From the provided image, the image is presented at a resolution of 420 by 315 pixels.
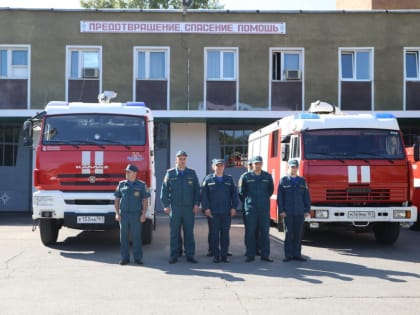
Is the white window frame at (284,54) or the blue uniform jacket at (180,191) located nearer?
the blue uniform jacket at (180,191)

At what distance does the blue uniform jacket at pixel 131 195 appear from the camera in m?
9.48

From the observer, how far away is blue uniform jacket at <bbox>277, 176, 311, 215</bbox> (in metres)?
9.81

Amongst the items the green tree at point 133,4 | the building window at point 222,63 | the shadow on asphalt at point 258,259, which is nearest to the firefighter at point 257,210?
the shadow on asphalt at point 258,259

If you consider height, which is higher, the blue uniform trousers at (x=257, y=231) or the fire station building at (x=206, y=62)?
the fire station building at (x=206, y=62)

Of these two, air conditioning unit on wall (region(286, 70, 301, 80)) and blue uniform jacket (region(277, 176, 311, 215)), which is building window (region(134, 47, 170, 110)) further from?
blue uniform jacket (region(277, 176, 311, 215))

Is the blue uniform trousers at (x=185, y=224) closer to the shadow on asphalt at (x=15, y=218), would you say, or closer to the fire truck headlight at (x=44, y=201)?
the fire truck headlight at (x=44, y=201)

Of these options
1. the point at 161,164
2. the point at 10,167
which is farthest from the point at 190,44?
the point at 10,167

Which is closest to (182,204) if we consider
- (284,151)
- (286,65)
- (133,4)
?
(284,151)

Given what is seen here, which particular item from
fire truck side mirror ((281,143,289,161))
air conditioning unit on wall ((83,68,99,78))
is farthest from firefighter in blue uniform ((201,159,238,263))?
air conditioning unit on wall ((83,68,99,78))

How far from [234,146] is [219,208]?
35.7 ft

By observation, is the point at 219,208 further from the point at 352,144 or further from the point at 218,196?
the point at 352,144

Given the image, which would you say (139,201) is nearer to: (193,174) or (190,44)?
(193,174)

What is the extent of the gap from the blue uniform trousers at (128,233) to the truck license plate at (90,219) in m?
1.03

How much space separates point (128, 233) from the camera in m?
9.45
